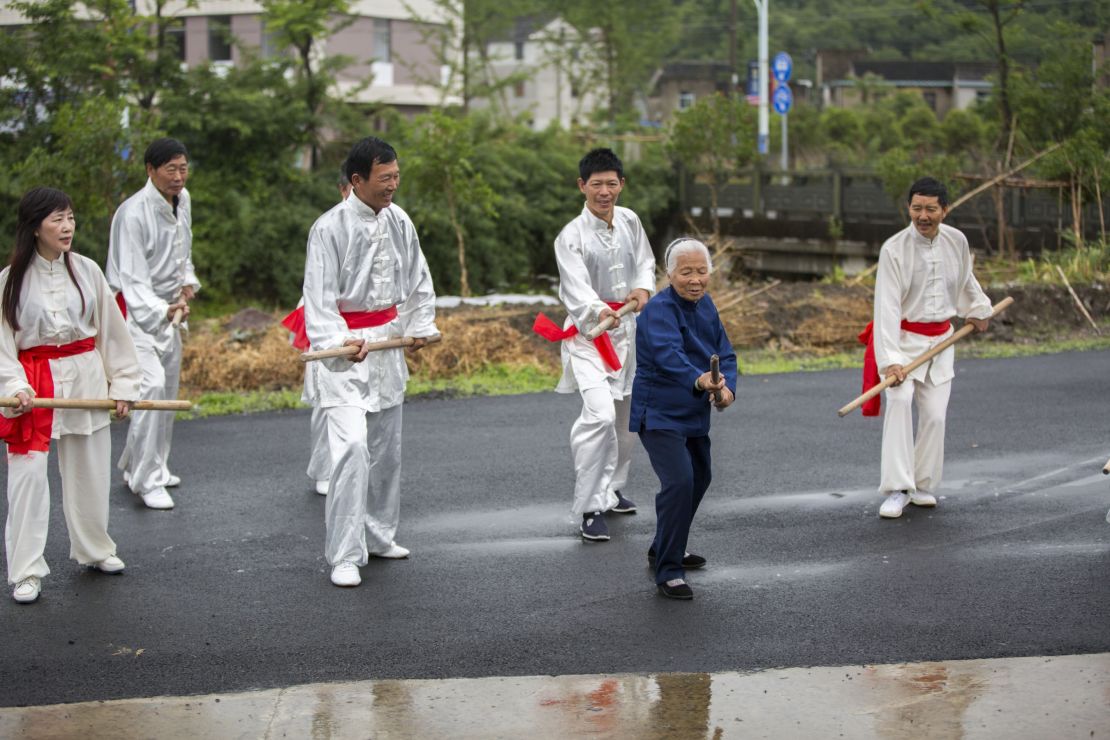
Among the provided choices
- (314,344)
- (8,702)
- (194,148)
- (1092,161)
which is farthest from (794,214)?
(8,702)

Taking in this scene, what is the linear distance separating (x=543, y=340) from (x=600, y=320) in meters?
6.45

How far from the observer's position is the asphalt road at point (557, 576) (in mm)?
5316

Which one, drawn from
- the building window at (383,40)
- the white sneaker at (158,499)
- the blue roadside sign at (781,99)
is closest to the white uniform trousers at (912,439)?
the white sneaker at (158,499)

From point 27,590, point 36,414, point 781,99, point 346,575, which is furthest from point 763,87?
point 27,590

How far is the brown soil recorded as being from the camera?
492 inches

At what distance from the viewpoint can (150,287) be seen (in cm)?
818

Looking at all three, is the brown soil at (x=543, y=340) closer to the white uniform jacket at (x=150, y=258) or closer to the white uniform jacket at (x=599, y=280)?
the white uniform jacket at (x=150, y=258)

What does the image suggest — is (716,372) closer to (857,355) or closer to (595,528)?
(595,528)

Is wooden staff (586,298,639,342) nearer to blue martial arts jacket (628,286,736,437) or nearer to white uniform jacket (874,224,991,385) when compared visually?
blue martial arts jacket (628,286,736,437)

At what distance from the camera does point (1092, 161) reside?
1739cm

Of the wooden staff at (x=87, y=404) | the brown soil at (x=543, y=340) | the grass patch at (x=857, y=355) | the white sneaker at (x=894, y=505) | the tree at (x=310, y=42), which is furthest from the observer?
the tree at (x=310, y=42)

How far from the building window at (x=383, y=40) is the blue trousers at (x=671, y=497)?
36589 mm

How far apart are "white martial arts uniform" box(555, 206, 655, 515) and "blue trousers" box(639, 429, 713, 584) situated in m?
1.11

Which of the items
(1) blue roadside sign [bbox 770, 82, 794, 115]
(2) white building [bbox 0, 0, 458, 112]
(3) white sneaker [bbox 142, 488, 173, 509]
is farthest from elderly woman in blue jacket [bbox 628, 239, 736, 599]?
(2) white building [bbox 0, 0, 458, 112]
